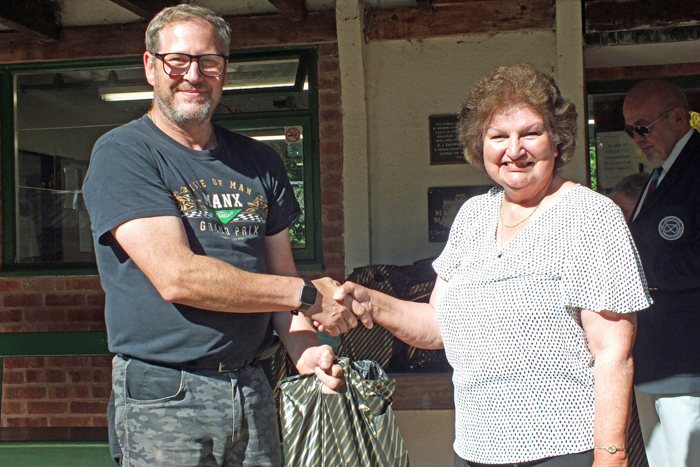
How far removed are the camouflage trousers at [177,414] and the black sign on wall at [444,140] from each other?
298cm

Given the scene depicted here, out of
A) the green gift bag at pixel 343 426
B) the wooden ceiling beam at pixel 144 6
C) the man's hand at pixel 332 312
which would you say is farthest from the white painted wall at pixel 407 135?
the green gift bag at pixel 343 426

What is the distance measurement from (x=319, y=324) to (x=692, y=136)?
1948mm

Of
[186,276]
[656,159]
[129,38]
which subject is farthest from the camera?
[129,38]

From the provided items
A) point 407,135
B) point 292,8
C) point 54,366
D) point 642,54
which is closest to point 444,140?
point 407,135

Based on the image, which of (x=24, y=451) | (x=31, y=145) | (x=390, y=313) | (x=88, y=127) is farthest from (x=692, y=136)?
(x=31, y=145)

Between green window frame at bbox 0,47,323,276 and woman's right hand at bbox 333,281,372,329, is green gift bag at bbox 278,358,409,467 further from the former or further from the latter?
green window frame at bbox 0,47,323,276

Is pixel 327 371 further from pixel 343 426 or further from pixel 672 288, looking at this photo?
pixel 672 288

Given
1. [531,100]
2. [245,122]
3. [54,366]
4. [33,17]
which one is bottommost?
[54,366]

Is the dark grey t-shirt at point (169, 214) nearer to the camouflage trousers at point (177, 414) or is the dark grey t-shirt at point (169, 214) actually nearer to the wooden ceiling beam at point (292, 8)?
the camouflage trousers at point (177, 414)

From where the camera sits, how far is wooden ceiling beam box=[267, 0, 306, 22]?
441 centimetres

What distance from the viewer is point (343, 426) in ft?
7.06

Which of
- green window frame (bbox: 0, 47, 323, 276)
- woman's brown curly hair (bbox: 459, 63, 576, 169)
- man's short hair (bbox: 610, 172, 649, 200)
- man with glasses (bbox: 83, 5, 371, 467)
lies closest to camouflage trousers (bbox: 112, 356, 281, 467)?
man with glasses (bbox: 83, 5, 371, 467)

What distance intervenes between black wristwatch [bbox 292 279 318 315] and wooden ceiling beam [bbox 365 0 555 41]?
3043 mm

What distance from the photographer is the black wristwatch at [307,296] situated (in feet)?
7.20
